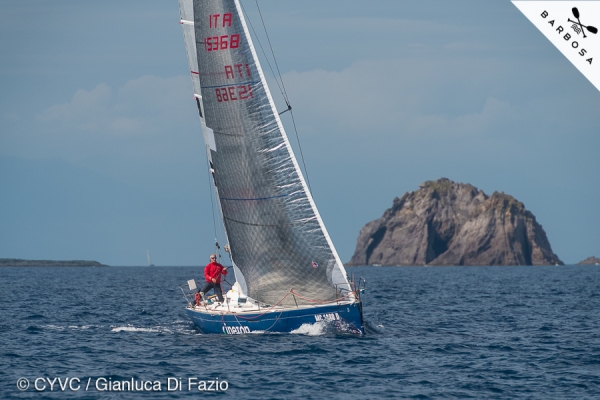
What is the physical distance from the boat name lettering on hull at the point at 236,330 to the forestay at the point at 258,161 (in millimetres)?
1381

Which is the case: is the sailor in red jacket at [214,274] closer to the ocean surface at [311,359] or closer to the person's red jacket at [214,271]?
the person's red jacket at [214,271]

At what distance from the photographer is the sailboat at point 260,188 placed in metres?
26.2

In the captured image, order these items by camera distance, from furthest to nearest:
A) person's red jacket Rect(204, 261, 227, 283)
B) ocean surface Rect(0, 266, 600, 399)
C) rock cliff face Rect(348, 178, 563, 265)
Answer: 1. rock cliff face Rect(348, 178, 563, 265)
2. person's red jacket Rect(204, 261, 227, 283)
3. ocean surface Rect(0, 266, 600, 399)

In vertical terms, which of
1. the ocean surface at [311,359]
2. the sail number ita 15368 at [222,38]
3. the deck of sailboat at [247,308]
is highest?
the sail number ita 15368 at [222,38]

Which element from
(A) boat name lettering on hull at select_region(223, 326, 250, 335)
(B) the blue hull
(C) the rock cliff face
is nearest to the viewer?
(B) the blue hull

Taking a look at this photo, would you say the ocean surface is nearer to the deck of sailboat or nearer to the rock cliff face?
the deck of sailboat

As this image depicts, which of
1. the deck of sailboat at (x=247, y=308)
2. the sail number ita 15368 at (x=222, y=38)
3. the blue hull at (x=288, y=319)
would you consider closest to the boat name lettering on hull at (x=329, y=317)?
the blue hull at (x=288, y=319)

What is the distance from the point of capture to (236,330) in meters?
26.7

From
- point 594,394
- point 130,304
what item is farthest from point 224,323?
point 130,304

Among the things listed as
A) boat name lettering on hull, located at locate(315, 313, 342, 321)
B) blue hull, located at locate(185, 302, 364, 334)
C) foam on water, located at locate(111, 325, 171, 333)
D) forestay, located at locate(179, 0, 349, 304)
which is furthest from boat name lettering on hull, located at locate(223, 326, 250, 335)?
foam on water, located at locate(111, 325, 171, 333)

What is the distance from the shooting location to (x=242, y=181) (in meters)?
26.9

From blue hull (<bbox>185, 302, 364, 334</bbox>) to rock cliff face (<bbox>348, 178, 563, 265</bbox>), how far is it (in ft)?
431

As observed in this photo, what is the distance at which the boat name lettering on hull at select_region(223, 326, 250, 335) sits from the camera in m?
26.6

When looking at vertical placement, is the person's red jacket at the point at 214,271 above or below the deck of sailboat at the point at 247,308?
above
